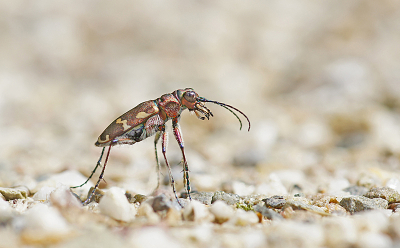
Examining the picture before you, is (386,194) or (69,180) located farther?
(69,180)

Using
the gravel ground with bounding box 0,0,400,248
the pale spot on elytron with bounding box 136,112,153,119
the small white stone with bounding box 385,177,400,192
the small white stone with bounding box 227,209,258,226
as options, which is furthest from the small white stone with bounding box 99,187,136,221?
the small white stone with bounding box 385,177,400,192

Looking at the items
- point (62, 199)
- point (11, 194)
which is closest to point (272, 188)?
point (62, 199)

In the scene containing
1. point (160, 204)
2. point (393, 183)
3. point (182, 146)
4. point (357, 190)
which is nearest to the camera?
point (160, 204)

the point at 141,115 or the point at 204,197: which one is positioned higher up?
the point at 141,115

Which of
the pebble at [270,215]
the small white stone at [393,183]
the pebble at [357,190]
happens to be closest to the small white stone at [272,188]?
the pebble at [357,190]

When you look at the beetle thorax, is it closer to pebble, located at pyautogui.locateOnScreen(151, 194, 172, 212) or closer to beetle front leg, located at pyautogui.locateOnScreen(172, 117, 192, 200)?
beetle front leg, located at pyautogui.locateOnScreen(172, 117, 192, 200)

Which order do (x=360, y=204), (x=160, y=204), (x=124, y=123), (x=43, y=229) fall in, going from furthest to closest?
(x=124, y=123) < (x=360, y=204) < (x=160, y=204) < (x=43, y=229)

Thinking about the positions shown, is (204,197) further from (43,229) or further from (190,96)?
(43,229)

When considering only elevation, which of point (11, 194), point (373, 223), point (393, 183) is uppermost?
point (393, 183)
